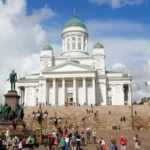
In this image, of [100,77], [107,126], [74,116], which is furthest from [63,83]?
[107,126]

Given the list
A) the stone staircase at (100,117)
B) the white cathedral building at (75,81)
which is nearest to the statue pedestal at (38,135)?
the stone staircase at (100,117)

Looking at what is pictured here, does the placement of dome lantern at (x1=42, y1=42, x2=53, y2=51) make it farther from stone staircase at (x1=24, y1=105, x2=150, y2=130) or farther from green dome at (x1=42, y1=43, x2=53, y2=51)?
stone staircase at (x1=24, y1=105, x2=150, y2=130)

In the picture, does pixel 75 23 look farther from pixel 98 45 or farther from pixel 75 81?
pixel 75 81

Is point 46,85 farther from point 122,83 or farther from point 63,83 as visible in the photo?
point 122,83

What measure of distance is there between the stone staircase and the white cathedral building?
1759cm

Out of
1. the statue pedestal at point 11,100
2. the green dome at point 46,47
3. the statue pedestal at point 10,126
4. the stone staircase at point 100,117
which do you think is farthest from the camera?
the green dome at point 46,47

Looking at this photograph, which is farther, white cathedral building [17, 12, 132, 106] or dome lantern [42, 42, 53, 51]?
dome lantern [42, 42, 53, 51]

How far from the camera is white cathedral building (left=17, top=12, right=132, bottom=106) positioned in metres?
68.8

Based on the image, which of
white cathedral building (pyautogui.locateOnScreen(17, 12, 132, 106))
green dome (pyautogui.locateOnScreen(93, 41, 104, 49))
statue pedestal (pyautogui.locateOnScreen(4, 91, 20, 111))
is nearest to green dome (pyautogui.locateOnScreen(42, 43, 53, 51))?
white cathedral building (pyautogui.locateOnScreen(17, 12, 132, 106))

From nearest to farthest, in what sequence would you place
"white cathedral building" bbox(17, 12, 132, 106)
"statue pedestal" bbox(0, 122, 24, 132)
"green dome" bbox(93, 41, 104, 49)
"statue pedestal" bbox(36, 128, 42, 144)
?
"statue pedestal" bbox(36, 128, 42, 144), "statue pedestal" bbox(0, 122, 24, 132), "white cathedral building" bbox(17, 12, 132, 106), "green dome" bbox(93, 41, 104, 49)

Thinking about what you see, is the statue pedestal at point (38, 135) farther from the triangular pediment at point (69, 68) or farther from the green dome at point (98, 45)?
the green dome at point (98, 45)

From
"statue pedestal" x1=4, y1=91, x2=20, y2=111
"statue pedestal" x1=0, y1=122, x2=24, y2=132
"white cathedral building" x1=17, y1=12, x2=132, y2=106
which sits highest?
"white cathedral building" x1=17, y1=12, x2=132, y2=106

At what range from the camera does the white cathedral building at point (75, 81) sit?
68.8 metres

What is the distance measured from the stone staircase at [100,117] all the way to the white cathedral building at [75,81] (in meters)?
17.6
